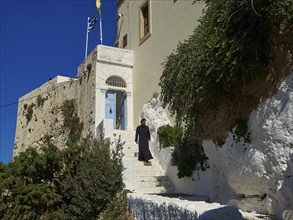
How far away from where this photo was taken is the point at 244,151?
619cm

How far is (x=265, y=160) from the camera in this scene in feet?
18.5

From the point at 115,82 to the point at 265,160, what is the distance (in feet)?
35.1

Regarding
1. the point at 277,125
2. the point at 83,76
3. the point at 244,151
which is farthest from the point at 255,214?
the point at 83,76

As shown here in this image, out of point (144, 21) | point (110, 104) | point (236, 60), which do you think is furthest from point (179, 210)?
point (144, 21)

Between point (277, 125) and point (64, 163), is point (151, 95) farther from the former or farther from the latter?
point (277, 125)

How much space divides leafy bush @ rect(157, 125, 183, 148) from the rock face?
3.56 metres

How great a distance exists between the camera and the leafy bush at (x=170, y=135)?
10.5m

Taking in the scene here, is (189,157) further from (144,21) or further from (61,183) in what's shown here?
(144,21)

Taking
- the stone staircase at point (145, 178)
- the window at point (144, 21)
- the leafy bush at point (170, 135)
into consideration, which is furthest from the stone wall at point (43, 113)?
the stone staircase at point (145, 178)

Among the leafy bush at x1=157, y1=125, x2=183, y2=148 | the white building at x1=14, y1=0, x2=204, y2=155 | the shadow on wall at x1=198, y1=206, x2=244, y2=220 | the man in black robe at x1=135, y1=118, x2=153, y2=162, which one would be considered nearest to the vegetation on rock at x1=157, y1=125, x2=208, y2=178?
the leafy bush at x1=157, y1=125, x2=183, y2=148

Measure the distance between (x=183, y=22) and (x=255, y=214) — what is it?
8456 millimetres

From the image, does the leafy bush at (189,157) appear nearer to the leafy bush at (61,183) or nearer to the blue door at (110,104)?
the leafy bush at (61,183)

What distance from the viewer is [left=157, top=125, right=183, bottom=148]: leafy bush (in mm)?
10545

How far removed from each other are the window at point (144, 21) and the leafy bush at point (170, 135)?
5439mm
